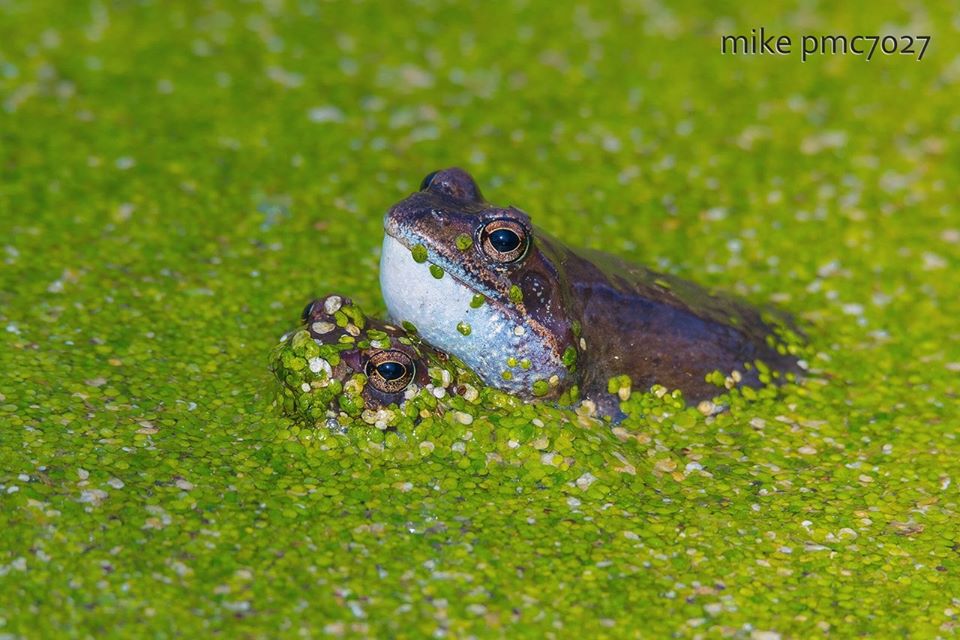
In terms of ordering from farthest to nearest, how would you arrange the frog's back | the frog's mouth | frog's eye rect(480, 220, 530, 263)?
1. the frog's back
2. the frog's mouth
3. frog's eye rect(480, 220, 530, 263)

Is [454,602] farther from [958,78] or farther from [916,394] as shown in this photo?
[958,78]

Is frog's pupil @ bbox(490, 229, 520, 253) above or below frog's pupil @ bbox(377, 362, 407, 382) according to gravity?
above

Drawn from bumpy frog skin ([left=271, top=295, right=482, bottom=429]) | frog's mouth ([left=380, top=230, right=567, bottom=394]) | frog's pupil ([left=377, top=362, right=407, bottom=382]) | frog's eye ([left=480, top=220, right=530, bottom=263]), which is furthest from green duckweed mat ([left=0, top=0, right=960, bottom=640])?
frog's eye ([left=480, top=220, right=530, bottom=263])

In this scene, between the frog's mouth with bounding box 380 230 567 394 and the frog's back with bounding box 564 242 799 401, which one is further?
the frog's back with bounding box 564 242 799 401

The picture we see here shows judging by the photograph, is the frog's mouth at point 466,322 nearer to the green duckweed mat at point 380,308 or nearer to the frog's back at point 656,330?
the green duckweed mat at point 380,308

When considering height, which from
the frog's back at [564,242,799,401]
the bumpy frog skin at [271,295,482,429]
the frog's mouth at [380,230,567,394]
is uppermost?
the frog's back at [564,242,799,401]

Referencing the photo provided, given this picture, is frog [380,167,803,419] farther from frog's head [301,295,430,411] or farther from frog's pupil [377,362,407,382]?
frog's pupil [377,362,407,382]

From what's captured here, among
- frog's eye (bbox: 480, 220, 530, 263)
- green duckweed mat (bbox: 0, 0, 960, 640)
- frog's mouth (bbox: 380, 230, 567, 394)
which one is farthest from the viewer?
frog's mouth (bbox: 380, 230, 567, 394)

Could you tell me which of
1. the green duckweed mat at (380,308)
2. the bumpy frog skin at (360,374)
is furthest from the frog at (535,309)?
the green duckweed mat at (380,308)
